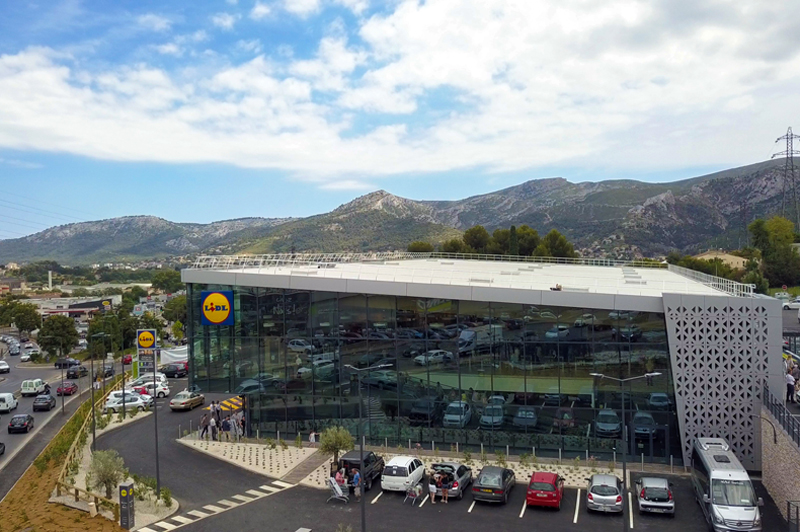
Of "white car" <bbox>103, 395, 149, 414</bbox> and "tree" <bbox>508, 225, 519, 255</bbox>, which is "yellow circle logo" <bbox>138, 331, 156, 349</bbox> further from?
"tree" <bbox>508, 225, 519, 255</bbox>

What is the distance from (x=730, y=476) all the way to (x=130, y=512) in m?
20.6

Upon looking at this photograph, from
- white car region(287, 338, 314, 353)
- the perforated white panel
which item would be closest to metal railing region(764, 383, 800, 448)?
the perforated white panel

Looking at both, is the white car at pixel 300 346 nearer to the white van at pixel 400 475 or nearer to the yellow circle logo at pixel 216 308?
the yellow circle logo at pixel 216 308

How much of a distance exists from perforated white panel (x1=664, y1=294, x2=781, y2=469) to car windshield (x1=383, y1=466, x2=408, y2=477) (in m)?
12.4

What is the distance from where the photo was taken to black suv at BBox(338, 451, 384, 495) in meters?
25.0

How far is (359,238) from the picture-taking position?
171375 millimetres

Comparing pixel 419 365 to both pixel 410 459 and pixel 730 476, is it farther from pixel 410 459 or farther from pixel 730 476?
pixel 730 476

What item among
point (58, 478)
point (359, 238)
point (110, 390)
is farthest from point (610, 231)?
point (58, 478)

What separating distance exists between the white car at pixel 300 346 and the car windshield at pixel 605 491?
1569 cm

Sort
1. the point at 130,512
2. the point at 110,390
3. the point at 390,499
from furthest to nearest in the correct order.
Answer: the point at 110,390 < the point at 390,499 < the point at 130,512

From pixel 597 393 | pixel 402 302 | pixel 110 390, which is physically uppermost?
pixel 402 302

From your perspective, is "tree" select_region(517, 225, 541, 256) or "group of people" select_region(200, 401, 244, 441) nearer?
"group of people" select_region(200, 401, 244, 441)

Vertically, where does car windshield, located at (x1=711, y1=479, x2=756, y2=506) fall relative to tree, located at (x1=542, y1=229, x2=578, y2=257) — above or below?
below

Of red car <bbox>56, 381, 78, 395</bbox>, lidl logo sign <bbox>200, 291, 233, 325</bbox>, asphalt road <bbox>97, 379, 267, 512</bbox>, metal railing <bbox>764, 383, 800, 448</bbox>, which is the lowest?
red car <bbox>56, 381, 78, 395</bbox>
